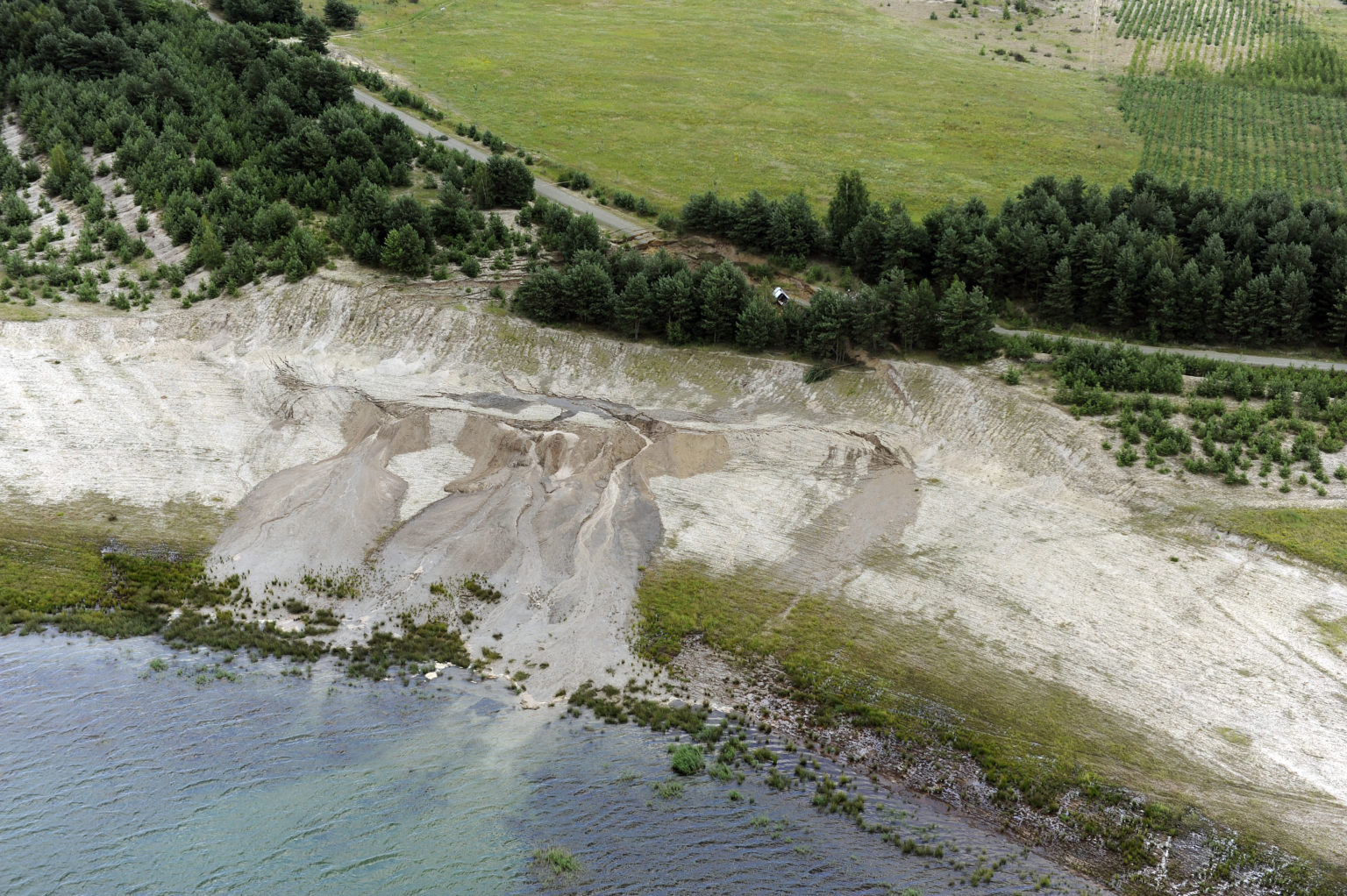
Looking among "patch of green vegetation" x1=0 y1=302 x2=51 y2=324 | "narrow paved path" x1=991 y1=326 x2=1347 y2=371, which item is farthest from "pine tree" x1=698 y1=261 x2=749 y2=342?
"patch of green vegetation" x1=0 y1=302 x2=51 y2=324

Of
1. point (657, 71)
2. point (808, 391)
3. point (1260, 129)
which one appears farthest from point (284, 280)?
point (1260, 129)

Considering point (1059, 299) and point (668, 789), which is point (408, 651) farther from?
point (1059, 299)

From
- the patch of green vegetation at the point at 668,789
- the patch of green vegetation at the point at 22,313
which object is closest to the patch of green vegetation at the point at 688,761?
the patch of green vegetation at the point at 668,789

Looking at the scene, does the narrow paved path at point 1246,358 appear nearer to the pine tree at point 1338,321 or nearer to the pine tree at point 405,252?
the pine tree at point 1338,321

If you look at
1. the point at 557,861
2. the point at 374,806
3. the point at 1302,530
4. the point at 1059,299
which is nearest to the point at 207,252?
the point at 374,806

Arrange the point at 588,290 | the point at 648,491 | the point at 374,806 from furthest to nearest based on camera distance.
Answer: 1. the point at 588,290
2. the point at 648,491
3. the point at 374,806

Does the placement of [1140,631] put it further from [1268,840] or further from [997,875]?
[997,875]
